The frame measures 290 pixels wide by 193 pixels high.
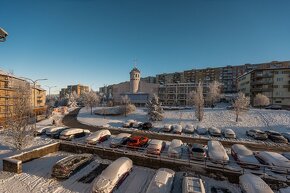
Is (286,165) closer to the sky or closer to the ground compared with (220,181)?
closer to the sky

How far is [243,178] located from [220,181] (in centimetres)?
218

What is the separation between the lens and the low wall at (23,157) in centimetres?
1245

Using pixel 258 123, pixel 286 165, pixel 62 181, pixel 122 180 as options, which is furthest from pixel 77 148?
pixel 258 123

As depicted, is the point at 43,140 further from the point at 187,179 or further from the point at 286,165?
the point at 286,165

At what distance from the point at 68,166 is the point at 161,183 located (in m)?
7.58

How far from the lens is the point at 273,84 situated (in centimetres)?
5331

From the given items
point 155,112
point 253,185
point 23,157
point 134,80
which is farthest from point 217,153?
point 134,80

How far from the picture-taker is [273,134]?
23953mm

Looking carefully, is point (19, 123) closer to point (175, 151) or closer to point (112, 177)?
point (112, 177)

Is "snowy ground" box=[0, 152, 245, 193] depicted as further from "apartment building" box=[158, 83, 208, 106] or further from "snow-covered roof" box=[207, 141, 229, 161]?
"apartment building" box=[158, 83, 208, 106]

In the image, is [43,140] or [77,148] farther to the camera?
[43,140]

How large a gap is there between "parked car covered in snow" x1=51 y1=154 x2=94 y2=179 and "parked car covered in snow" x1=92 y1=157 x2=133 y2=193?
283cm

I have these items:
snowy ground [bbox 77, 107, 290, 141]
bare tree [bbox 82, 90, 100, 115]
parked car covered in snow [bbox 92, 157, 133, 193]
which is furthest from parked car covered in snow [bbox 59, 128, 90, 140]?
bare tree [bbox 82, 90, 100, 115]

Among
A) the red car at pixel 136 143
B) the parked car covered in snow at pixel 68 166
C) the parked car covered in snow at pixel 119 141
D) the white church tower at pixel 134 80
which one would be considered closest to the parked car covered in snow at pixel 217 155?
the red car at pixel 136 143
